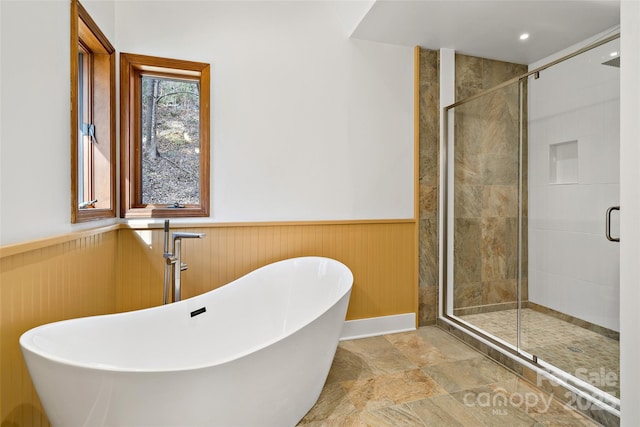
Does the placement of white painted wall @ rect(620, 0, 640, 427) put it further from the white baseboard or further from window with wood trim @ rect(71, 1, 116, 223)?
window with wood trim @ rect(71, 1, 116, 223)

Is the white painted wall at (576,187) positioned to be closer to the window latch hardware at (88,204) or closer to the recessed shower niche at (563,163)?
the recessed shower niche at (563,163)

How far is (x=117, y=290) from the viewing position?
209 centimetres

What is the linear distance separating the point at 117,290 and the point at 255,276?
0.93m

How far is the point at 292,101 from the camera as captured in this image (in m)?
2.38

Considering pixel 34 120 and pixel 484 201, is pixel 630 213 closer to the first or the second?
pixel 484 201

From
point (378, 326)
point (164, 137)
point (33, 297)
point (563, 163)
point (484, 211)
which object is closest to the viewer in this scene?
point (33, 297)

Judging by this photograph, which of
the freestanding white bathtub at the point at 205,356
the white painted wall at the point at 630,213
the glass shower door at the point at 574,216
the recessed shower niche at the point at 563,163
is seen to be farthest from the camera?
the recessed shower niche at the point at 563,163

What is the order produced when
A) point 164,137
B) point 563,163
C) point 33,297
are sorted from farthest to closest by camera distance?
point 563,163, point 164,137, point 33,297

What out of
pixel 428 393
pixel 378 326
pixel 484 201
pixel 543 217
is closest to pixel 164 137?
pixel 378 326

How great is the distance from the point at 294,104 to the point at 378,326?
1911 millimetres

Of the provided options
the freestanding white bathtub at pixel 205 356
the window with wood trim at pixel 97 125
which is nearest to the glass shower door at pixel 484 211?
the freestanding white bathtub at pixel 205 356

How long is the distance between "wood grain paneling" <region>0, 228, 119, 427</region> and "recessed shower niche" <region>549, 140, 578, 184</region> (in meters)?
3.11

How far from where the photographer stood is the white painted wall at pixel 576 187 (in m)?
2.04

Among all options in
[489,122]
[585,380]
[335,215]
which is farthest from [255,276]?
[489,122]
